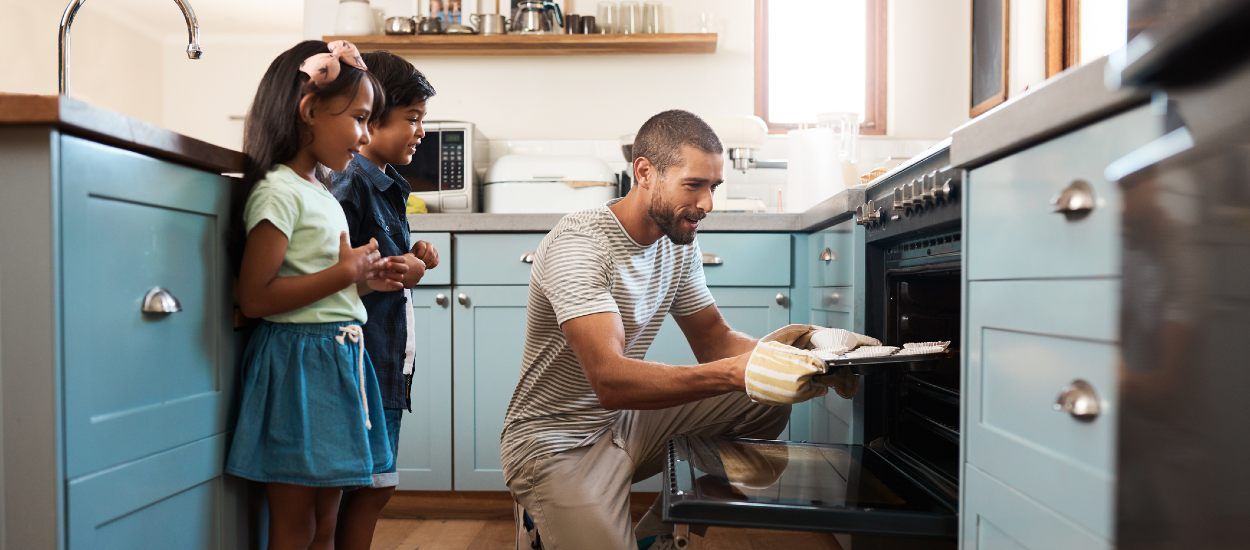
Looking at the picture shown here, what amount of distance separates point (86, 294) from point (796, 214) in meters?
1.94

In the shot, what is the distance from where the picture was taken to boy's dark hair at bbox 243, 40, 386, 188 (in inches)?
52.9

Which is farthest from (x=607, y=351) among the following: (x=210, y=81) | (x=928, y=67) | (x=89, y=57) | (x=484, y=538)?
(x=210, y=81)

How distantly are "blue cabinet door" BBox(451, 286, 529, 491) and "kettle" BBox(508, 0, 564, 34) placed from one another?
1043 millimetres

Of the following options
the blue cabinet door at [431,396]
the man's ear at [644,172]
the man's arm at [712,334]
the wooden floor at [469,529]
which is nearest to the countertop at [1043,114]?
the man's ear at [644,172]

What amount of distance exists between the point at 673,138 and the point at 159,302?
2.97 ft

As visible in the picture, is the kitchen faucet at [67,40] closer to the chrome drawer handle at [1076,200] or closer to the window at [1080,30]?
the chrome drawer handle at [1076,200]

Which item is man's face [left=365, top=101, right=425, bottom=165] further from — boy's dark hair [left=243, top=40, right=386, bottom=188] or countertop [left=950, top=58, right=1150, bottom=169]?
countertop [left=950, top=58, right=1150, bottom=169]

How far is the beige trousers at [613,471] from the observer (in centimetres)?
162

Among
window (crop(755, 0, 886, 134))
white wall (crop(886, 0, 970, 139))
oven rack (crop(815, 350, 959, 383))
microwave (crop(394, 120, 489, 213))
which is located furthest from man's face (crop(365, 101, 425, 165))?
white wall (crop(886, 0, 970, 139))

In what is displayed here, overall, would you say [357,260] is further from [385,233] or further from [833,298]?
[833,298]

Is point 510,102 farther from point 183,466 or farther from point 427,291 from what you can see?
point 183,466

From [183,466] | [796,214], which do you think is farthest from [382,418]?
[796,214]

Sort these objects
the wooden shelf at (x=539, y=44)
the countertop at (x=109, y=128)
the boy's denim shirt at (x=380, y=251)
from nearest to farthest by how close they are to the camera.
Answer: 1. the countertop at (x=109, y=128)
2. the boy's denim shirt at (x=380, y=251)
3. the wooden shelf at (x=539, y=44)

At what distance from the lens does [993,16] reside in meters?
2.96
